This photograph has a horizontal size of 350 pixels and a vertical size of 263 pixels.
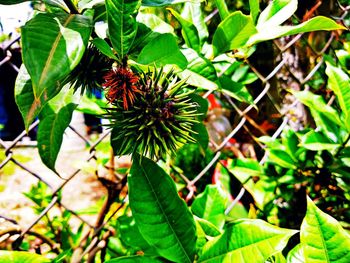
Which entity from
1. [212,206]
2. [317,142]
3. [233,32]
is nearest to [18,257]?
[212,206]

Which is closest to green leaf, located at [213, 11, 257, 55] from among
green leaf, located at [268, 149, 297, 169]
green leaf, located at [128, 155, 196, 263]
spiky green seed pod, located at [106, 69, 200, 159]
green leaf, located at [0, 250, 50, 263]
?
spiky green seed pod, located at [106, 69, 200, 159]

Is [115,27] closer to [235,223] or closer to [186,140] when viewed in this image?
[186,140]

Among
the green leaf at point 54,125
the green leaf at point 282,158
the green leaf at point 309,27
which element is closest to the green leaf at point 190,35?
the green leaf at point 309,27

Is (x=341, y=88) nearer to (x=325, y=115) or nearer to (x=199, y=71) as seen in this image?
(x=325, y=115)

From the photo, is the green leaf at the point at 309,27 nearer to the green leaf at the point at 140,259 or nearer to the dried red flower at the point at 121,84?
the dried red flower at the point at 121,84

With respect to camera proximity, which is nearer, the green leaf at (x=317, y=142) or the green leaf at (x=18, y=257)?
the green leaf at (x=18, y=257)

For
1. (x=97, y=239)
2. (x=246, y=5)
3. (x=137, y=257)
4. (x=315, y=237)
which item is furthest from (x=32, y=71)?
(x=246, y=5)

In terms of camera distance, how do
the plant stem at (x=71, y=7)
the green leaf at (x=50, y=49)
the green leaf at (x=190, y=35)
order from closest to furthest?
1. the green leaf at (x=50, y=49)
2. the plant stem at (x=71, y=7)
3. the green leaf at (x=190, y=35)
